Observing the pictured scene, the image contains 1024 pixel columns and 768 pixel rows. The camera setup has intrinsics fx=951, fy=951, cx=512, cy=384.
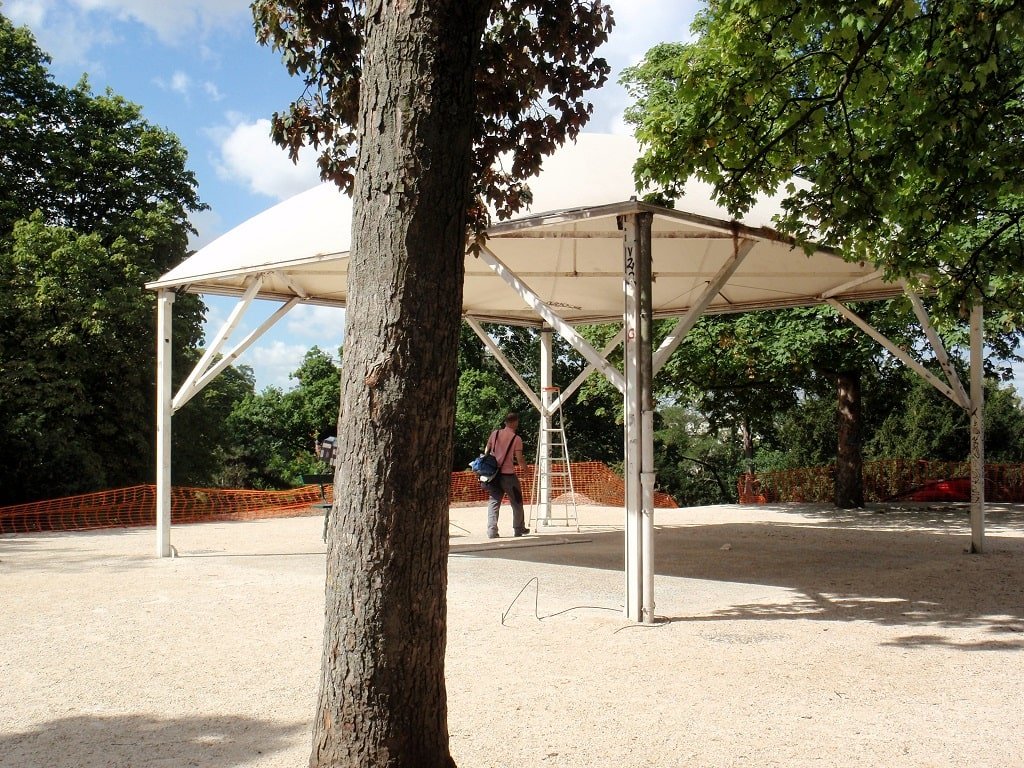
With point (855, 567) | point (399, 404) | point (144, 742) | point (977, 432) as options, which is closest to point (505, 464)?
point (855, 567)

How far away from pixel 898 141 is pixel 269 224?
758 cm

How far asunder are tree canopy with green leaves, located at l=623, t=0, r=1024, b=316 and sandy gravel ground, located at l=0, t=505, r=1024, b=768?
3.58m

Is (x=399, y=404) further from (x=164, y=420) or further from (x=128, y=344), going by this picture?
(x=128, y=344)

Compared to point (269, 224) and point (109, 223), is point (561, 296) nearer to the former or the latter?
point (269, 224)

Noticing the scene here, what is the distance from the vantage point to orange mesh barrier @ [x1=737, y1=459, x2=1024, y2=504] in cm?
2244

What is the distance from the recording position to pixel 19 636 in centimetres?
741

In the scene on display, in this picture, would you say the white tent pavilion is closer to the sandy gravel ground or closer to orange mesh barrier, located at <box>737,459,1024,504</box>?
the sandy gravel ground

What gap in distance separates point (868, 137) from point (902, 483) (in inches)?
617

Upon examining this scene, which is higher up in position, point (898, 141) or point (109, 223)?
point (109, 223)

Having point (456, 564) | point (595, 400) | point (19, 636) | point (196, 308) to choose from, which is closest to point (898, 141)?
point (456, 564)

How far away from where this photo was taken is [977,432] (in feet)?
40.4

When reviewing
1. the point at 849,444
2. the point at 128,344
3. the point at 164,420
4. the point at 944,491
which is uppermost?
the point at 128,344

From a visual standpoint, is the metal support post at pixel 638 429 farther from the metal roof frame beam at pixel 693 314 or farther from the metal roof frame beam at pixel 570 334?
the metal roof frame beam at pixel 693 314

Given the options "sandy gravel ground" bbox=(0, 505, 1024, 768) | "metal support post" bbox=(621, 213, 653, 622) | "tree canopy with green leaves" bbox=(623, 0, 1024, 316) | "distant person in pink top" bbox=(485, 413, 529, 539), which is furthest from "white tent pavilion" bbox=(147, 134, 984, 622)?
"distant person in pink top" bbox=(485, 413, 529, 539)
